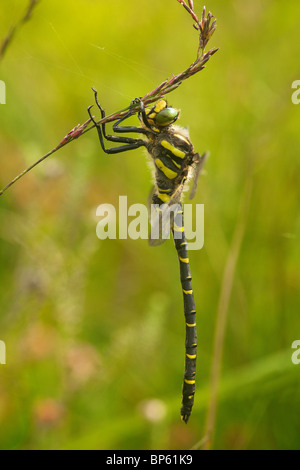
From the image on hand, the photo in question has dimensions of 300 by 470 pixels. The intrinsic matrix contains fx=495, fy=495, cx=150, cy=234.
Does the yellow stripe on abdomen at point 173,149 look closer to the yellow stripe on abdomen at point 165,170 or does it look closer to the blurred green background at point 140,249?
the yellow stripe on abdomen at point 165,170

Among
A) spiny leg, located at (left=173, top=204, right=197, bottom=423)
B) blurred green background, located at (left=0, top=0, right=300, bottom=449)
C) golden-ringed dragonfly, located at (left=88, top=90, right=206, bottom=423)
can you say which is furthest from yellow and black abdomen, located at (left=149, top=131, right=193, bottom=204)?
blurred green background, located at (left=0, top=0, right=300, bottom=449)

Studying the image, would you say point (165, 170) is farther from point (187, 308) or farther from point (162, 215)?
point (187, 308)

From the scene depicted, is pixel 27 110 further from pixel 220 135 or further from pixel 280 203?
pixel 280 203

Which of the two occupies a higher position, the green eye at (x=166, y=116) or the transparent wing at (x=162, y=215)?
the green eye at (x=166, y=116)

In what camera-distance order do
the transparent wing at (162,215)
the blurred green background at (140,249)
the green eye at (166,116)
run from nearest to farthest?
1. the green eye at (166,116)
2. the transparent wing at (162,215)
3. the blurred green background at (140,249)

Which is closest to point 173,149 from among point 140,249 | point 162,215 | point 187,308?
point 162,215

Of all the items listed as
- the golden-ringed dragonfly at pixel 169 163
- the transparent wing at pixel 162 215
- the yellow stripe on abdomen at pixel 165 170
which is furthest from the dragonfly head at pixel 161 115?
the transparent wing at pixel 162 215

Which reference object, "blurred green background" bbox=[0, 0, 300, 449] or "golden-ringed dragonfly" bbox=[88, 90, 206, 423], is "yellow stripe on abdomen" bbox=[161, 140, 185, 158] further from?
"blurred green background" bbox=[0, 0, 300, 449]

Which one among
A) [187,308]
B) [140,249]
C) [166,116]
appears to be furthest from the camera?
[140,249]
